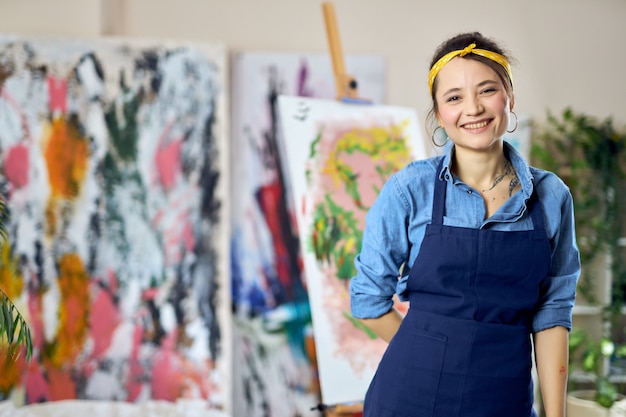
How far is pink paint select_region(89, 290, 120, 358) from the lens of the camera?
3.14m

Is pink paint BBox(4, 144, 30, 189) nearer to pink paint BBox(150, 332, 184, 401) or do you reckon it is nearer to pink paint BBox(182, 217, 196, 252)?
pink paint BBox(182, 217, 196, 252)

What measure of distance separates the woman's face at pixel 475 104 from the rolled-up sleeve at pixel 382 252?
7.8 inches

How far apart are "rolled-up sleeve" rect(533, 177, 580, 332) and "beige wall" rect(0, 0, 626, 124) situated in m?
2.00

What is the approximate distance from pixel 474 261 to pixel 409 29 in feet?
7.93

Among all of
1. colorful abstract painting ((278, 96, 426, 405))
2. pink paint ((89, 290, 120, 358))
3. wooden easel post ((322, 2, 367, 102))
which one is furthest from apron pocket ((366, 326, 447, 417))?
pink paint ((89, 290, 120, 358))

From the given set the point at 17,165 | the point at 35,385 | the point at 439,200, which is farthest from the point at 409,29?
the point at 35,385

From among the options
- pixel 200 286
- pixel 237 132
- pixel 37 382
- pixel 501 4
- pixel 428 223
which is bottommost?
pixel 37 382

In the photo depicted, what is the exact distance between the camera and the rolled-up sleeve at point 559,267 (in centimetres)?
148

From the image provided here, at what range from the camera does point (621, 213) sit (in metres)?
3.70

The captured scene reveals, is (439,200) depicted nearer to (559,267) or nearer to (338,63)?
(559,267)

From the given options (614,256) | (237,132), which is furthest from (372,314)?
(614,256)

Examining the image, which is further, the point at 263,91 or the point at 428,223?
the point at 263,91

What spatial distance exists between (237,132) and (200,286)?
31.1 inches

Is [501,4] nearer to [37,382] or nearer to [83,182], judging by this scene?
[83,182]
